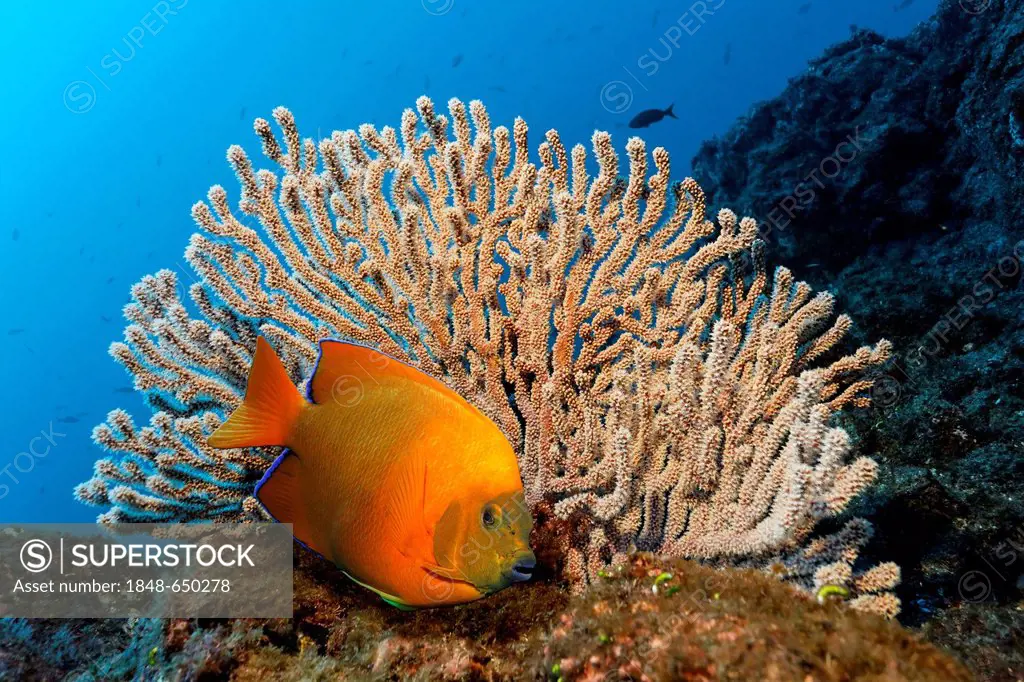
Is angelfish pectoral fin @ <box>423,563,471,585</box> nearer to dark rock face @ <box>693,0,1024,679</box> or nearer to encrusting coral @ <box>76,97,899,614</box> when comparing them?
encrusting coral @ <box>76,97,899,614</box>

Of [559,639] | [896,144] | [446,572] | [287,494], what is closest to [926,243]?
[896,144]

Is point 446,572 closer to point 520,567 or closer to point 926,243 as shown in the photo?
point 520,567

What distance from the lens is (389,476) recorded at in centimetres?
149

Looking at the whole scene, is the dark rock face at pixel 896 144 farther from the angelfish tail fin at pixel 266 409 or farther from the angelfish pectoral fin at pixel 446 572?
the angelfish tail fin at pixel 266 409

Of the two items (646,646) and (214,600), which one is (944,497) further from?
(214,600)

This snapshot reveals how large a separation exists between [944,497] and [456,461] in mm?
3212

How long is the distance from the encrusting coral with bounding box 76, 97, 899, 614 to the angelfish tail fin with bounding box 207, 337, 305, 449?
3.36 ft

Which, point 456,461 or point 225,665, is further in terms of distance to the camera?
point 225,665

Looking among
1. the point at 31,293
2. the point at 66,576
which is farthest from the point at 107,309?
the point at 66,576

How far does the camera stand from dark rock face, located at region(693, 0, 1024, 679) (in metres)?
3.12

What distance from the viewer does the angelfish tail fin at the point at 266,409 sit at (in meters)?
1.49

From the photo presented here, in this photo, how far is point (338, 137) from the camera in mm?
3023

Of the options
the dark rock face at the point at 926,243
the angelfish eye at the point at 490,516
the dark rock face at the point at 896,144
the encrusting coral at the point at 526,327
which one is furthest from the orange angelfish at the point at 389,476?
the dark rock face at the point at 896,144

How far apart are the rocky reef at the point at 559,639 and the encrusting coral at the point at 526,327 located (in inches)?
17.6
